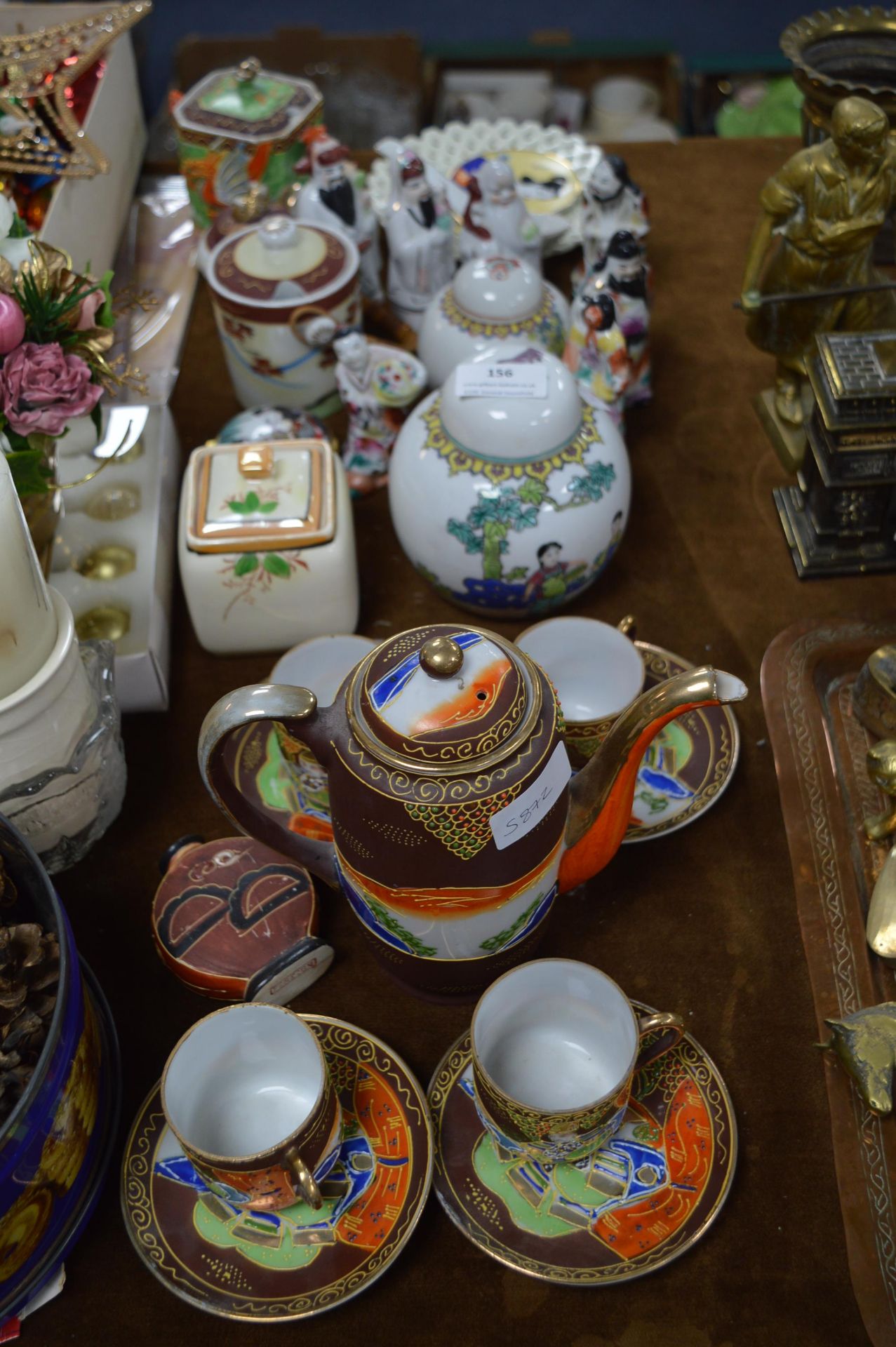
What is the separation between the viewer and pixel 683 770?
1167 millimetres

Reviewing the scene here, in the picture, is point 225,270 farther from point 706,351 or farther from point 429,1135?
point 429,1135

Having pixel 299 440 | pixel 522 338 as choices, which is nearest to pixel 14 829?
pixel 299 440

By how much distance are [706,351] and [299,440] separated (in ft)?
2.33

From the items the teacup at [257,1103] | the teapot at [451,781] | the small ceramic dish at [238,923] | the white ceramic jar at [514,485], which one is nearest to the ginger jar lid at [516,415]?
the white ceramic jar at [514,485]

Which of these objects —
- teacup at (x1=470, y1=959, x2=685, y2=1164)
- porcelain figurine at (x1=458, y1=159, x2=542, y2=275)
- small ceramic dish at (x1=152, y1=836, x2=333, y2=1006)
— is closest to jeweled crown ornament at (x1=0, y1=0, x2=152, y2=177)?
porcelain figurine at (x1=458, y1=159, x2=542, y2=275)

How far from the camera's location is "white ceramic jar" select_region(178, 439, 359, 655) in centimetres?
123

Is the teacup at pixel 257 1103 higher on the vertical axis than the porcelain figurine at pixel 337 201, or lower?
lower

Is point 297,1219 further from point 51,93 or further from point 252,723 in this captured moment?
point 51,93

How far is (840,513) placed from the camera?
1.36 m

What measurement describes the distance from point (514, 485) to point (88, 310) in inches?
18.5

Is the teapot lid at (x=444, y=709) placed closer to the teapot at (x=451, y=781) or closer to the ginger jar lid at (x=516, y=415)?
the teapot at (x=451, y=781)

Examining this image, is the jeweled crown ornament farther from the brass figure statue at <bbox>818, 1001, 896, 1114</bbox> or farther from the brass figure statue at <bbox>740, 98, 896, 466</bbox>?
the brass figure statue at <bbox>818, 1001, 896, 1114</bbox>

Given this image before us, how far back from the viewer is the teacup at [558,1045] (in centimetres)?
86

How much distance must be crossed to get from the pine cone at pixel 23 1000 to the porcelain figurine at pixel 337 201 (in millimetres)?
1091
